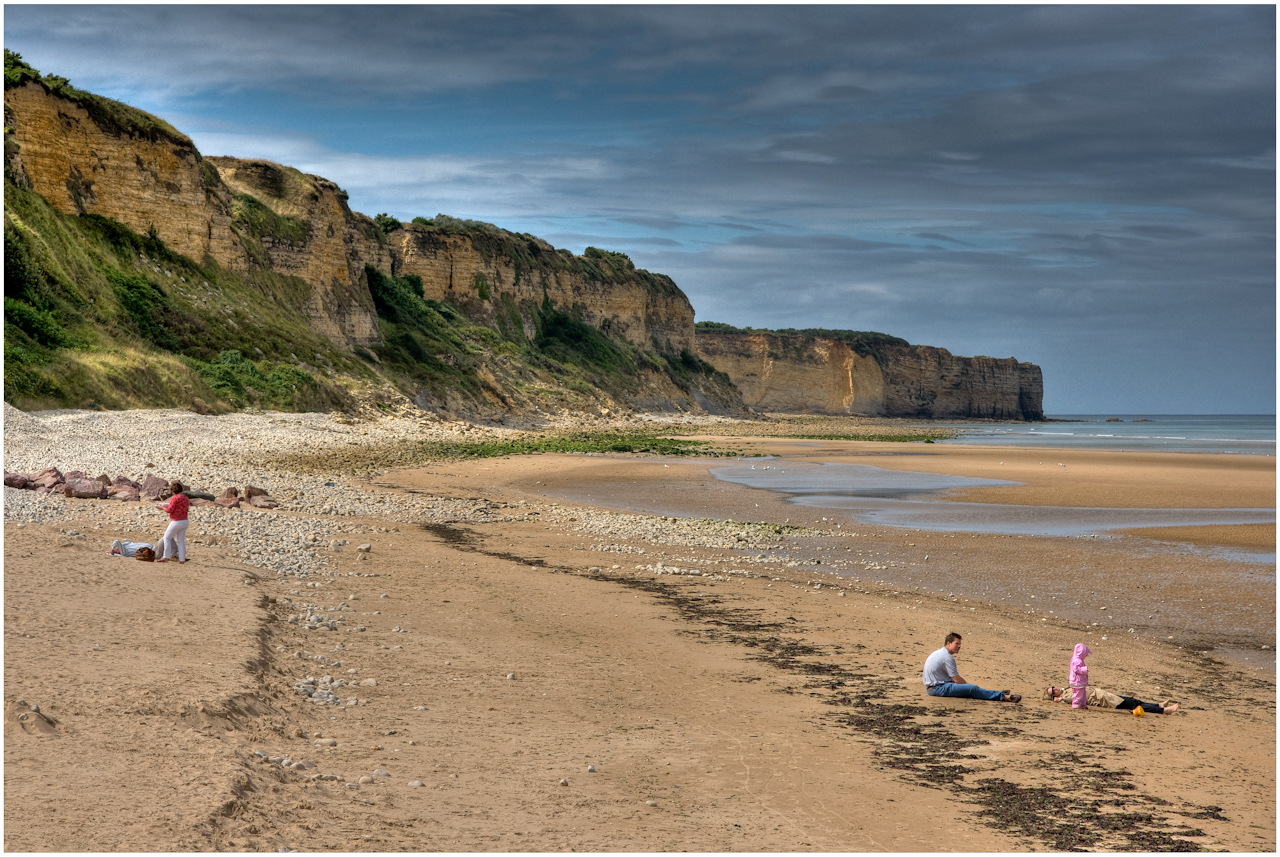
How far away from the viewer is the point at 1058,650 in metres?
9.80

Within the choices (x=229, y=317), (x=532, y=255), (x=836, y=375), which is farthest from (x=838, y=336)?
(x=229, y=317)

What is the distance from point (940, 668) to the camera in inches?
316

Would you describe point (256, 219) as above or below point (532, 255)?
below

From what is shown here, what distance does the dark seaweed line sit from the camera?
5.36 metres

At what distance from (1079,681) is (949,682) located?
1038 millimetres

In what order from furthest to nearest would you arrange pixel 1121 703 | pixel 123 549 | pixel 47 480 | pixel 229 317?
1. pixel 229 317
2. pixel 47 480
3. pixel 123 549
4. pixel 1121 703

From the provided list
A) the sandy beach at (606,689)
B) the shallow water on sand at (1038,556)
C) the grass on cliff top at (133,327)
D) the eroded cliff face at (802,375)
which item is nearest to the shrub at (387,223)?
the grass on cliff top at (133,327)

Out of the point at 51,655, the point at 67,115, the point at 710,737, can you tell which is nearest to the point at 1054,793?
the point at 710,737

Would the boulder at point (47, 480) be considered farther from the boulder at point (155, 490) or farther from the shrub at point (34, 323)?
the shrub at point (34, 323)

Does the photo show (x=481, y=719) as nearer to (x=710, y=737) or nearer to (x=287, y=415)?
(x=710, y=737)

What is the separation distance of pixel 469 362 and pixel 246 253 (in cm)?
1473

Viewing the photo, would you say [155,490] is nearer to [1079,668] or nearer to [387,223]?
[1079,668]

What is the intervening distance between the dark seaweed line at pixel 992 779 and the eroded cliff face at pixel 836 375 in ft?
396

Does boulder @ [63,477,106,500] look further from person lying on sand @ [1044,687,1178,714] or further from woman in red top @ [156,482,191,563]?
person lying on sand @ [1044,687,1178,714]
